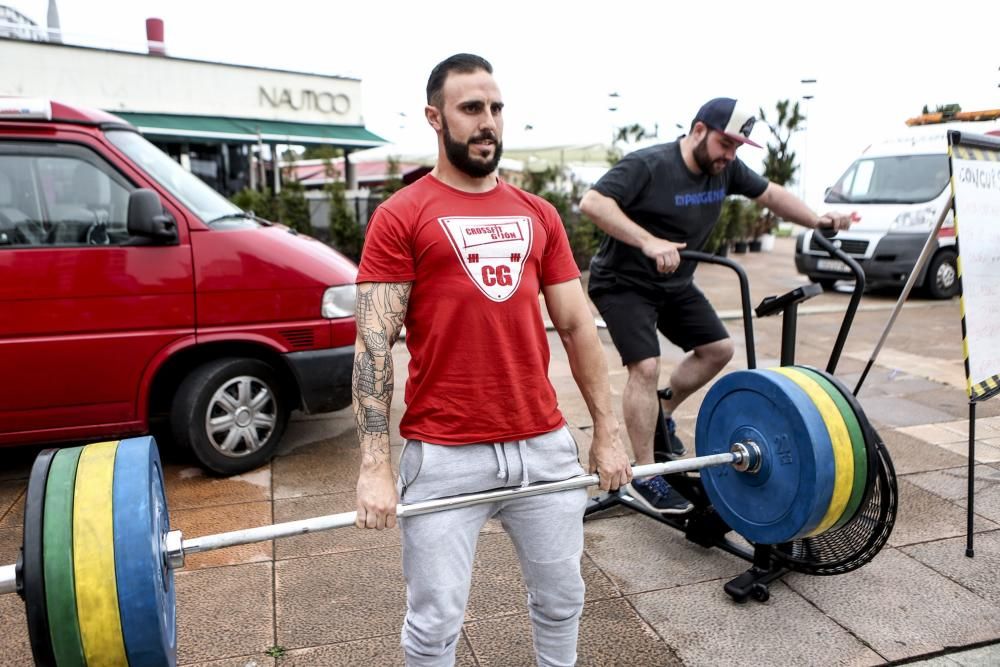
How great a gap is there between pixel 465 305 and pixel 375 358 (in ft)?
0.89

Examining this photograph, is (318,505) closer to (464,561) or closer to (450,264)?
(464,561)

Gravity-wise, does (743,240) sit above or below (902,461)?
above

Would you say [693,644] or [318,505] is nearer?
[693,644]

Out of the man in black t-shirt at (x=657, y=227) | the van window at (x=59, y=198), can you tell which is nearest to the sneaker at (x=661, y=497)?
the man in black t-shirt at (x=657, y=227)

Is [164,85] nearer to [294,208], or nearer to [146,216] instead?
[294,208]

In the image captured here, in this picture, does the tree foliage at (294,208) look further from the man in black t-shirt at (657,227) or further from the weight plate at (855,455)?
the weight plate at (855,455)

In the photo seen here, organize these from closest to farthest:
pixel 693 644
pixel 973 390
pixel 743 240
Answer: pixel 693 644
pixel 973 390
pixel 743 240

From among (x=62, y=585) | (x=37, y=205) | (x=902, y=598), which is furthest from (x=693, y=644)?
(x=37, y=205)

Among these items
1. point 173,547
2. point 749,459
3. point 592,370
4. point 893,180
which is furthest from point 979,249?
point 893,180

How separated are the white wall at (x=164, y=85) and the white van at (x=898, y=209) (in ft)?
36.5

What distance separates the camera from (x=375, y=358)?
6.63 feet

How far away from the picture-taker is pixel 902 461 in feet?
14.7

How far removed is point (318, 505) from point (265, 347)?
948 mm

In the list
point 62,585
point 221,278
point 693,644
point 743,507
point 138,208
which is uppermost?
point 138,208
